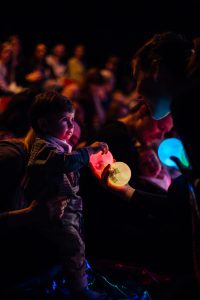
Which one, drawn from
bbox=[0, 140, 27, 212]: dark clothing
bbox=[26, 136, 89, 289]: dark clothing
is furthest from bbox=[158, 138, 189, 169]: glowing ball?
bbox=[0, 140, 27, 212]: dark clothing

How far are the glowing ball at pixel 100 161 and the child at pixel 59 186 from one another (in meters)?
0.08

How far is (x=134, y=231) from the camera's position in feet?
11.3

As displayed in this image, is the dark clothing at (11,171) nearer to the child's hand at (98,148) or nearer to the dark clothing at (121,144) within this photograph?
the child's hand at (98,148)

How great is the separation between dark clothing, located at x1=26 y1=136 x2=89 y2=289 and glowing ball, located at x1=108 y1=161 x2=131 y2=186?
231mm

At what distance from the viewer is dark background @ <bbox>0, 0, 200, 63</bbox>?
12383 mm

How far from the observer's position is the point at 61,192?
2697mm

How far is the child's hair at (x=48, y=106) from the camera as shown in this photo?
270cm

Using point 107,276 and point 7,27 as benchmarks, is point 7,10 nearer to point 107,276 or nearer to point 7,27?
point 7,27

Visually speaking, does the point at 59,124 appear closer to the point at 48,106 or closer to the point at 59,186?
the point at 48,106

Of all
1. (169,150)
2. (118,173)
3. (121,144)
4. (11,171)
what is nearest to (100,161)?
(118,173)

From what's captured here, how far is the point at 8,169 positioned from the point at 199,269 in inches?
54.8

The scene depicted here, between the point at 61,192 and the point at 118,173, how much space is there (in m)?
0.41

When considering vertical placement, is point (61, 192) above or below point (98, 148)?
below

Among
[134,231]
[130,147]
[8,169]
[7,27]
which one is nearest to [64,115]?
[8,169]
